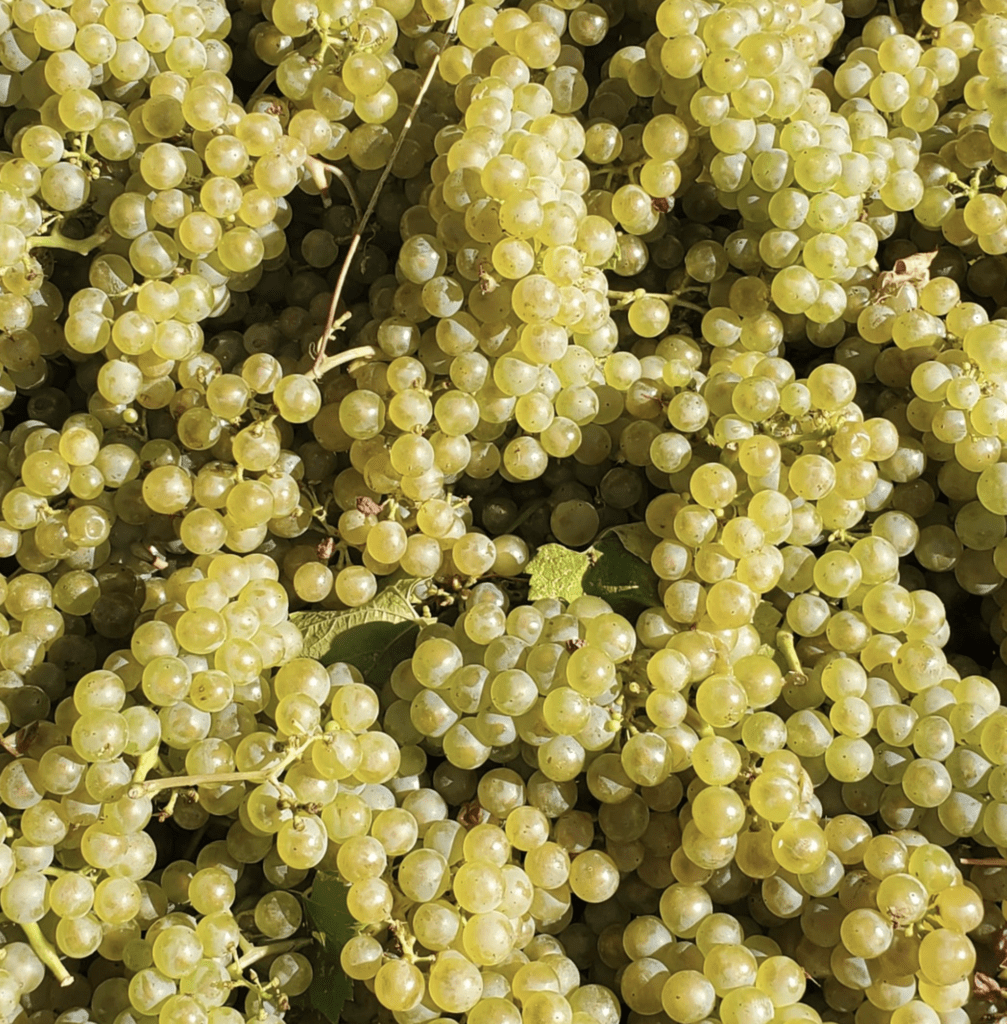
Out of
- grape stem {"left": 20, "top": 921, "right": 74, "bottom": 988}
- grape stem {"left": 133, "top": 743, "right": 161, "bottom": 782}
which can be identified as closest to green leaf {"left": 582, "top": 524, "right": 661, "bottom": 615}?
grape stem {"left": 133, "top": 743, "right": 161, "bottom": 782}

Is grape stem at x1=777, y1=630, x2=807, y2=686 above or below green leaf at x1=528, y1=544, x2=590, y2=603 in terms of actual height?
above

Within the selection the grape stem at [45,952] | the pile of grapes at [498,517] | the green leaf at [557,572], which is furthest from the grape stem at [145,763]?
the green leaf at [557,572]

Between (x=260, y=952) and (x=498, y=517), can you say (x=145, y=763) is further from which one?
(x=498, y=517)

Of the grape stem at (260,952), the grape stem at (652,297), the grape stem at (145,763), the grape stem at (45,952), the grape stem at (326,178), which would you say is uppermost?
the grape stem at (652,297)

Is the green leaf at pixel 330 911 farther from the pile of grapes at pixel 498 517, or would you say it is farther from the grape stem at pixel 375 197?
the grape stem at pixel 375 197

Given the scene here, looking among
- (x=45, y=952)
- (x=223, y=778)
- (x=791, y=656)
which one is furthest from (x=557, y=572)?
(x=45, y=952)

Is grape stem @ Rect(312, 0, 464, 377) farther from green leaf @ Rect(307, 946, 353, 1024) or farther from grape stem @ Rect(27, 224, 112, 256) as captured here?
green leaf @ Rect(307, 946, 353, 1024)
